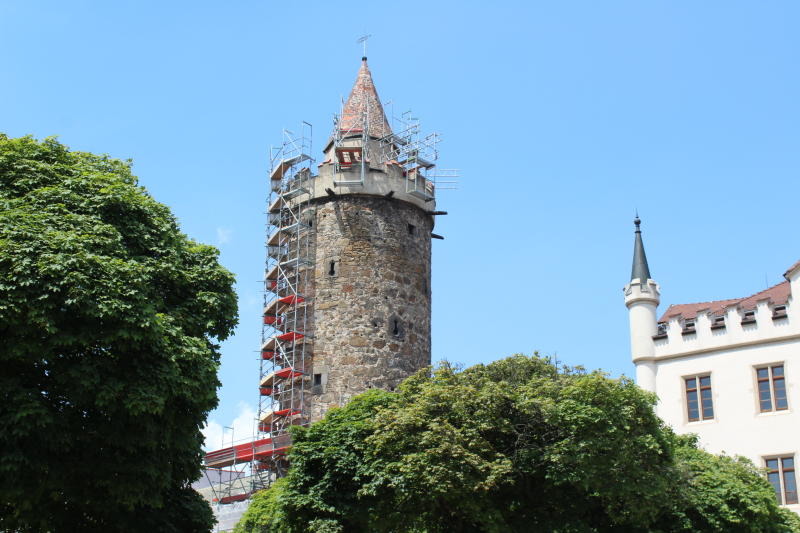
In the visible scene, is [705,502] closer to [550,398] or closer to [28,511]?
[550,398]

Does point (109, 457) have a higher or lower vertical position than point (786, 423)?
lower

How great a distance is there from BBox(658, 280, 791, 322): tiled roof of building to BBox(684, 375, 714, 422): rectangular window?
8.53ft

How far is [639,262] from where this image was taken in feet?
144

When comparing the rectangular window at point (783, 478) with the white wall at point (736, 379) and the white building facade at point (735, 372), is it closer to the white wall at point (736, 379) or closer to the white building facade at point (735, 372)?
the white building facade at point (735, 372)

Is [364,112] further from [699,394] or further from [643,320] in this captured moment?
[699,394]

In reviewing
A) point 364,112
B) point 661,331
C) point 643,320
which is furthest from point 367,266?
point 661,331

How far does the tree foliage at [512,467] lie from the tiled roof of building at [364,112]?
20.0 m

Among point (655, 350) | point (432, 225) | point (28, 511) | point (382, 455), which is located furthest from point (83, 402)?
point (432, 225)

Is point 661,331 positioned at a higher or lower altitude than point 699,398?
higher

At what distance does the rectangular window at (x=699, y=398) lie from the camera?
131 ft

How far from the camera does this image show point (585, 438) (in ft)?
92.1

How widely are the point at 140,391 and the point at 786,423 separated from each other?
85.8ft

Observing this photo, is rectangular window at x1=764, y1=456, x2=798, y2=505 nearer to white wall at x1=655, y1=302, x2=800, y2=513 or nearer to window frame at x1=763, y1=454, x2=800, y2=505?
window frame at x1=763, y1=454, x2=800, y2=505

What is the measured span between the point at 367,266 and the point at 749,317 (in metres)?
15.9
